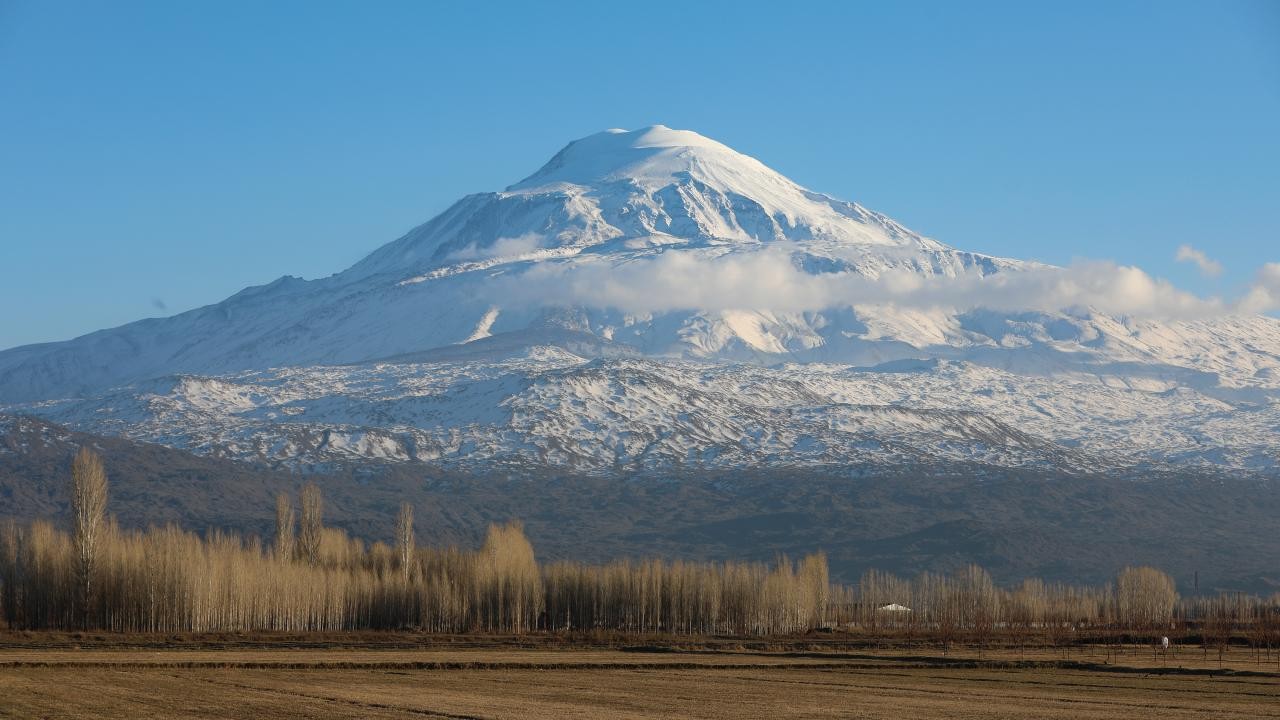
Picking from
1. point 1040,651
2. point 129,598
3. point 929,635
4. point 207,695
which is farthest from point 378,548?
point 207,695

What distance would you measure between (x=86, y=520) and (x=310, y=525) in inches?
1198

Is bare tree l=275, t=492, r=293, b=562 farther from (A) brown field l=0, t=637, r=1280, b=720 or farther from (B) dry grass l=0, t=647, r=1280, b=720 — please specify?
(B) dry grass l=0, t=647, r=1280, b=720

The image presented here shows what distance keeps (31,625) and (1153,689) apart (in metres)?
83.0

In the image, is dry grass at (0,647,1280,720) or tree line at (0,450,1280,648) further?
tree line at (0,450,1280,648)

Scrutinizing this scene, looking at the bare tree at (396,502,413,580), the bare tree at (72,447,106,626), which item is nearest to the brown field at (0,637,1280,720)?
the bare tree at (72,447,106,626)

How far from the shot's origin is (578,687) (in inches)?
2948

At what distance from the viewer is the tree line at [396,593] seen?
12612 cm

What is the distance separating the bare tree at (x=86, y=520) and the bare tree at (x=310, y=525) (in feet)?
76.1

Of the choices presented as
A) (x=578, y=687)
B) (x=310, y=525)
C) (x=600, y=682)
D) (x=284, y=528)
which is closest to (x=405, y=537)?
(x=310, y=525)

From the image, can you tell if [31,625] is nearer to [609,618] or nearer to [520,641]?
[520,641]

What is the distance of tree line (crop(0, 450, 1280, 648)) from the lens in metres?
126

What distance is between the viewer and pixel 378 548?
161 meters

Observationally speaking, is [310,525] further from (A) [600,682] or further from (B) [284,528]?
(A) [600,682]

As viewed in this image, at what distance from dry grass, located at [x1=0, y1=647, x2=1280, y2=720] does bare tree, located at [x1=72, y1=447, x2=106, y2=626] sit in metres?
29.3
